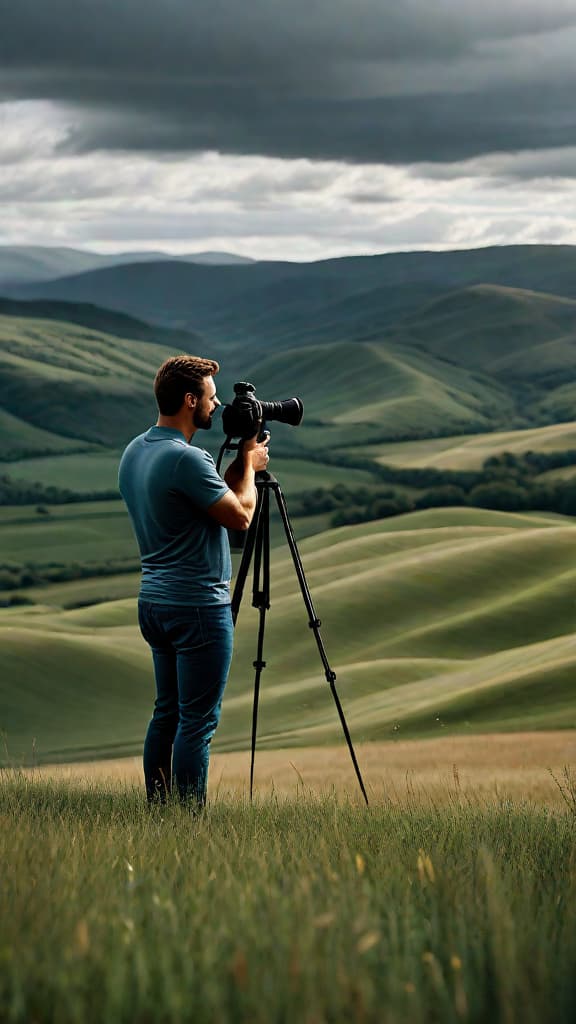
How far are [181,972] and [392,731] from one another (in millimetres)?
25526

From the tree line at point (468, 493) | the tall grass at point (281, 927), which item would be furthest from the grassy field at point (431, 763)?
the tree line at point (468, 493)

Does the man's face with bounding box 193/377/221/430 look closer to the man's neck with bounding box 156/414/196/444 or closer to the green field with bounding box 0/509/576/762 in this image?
the man's neck with bounding box 156/414/196/444

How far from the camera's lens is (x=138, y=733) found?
4528 cm

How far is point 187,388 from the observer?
700 cm

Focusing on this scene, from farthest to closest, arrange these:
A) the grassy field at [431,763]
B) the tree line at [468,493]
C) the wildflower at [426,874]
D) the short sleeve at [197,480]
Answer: the tree line at [468,493], the grassy field at [431,763], the short sleeve at [197,480], the wildflower at [426,874]

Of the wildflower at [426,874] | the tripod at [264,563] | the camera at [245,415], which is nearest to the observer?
the wildflower at [426,874]

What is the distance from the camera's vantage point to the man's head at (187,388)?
6.95 m

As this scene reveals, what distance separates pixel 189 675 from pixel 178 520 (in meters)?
0.91

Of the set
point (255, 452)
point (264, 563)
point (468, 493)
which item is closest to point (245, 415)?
point (255, 452)

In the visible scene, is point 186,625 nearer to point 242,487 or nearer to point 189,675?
point 189,675

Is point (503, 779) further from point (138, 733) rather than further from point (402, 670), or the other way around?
point (138, 733)

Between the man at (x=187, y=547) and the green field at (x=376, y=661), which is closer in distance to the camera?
the man at (x=187, y=547)

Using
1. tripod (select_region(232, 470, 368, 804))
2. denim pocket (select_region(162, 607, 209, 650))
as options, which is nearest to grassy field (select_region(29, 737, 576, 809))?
tripod (select_region(232, 470, 368, 804))

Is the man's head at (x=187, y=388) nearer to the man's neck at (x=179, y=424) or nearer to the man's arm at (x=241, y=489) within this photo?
the man's neck at (x=179, y=424)
